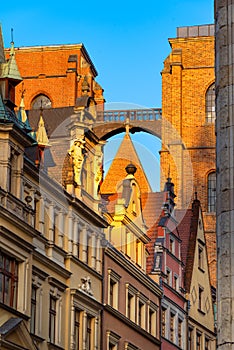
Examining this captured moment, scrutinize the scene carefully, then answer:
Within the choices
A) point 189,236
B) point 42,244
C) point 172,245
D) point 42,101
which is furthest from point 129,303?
point 42,101

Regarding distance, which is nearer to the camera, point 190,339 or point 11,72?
point 11,72

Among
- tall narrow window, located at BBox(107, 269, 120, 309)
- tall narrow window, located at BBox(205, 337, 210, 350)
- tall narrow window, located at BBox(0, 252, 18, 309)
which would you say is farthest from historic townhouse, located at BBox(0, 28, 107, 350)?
tall narrow window, located at BBox(205, 337, 210, 350)

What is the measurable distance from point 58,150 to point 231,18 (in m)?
24.2

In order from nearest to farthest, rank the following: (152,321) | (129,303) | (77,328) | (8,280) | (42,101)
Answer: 1. (8,280)
2. (77,328)
3. (129,303)
4. (152,321)
5. (42,101)

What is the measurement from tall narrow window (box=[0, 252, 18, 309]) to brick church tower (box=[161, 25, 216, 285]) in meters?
46.6

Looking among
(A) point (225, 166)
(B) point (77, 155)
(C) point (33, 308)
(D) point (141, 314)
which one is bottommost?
(A) point (225, 166)

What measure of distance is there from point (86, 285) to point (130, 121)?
139 ft

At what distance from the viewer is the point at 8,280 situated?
44.6m

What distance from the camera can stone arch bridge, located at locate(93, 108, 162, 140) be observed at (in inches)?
3575

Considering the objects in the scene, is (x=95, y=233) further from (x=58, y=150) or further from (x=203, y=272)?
(x=203, y=272)

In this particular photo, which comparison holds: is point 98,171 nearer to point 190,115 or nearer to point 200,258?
point 200,258

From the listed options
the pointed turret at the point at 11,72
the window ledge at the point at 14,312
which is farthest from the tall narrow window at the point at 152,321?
the pointed turret at the point at 11,72

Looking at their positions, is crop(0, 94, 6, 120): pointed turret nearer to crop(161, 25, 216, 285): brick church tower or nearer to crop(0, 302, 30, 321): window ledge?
crop(0, 302, 30, 321): window ledge

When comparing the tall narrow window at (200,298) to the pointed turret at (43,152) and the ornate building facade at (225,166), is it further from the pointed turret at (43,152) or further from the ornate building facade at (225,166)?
the ornate building facade at (225,166)
